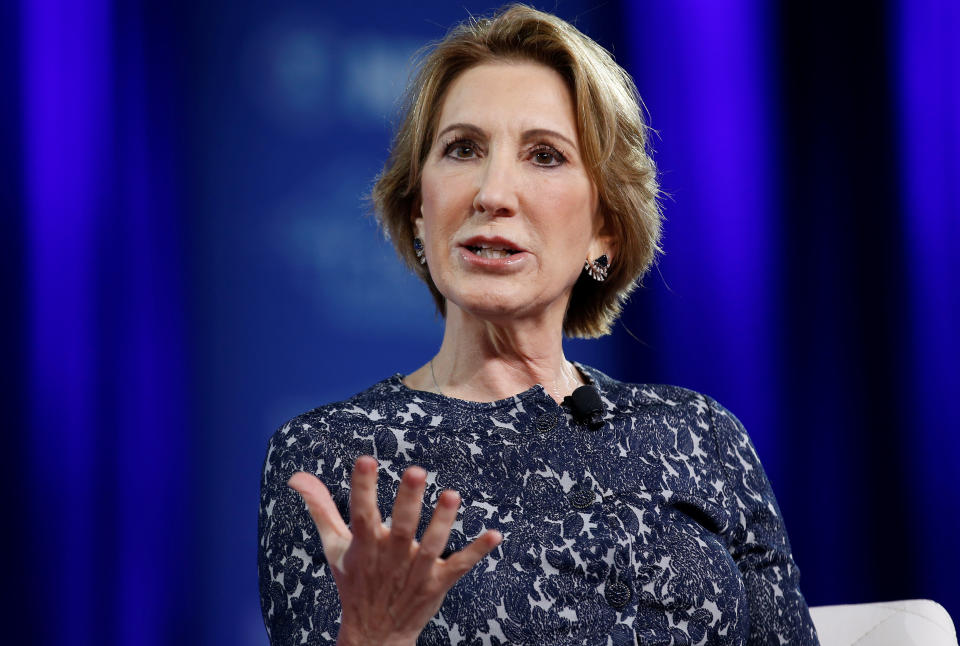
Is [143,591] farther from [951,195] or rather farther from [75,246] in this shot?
Answer: [951,195]

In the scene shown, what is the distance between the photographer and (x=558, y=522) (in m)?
1.35

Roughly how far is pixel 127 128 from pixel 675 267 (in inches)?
54.9

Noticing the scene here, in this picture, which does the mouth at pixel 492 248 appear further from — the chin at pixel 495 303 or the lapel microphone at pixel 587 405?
the lapel microphone at pixel 587 405

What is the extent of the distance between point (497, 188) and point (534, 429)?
13.7 inches

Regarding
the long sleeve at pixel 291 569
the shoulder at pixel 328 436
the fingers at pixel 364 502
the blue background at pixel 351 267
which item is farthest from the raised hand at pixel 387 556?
the blue background at pixel 351 267

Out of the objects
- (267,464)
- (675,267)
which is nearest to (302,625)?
(267,464)

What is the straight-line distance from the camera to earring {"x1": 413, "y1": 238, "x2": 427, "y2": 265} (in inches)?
64.6

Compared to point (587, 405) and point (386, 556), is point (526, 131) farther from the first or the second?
point (386, 556)

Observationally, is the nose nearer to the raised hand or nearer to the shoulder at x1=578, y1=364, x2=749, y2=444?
the shoulder at x1=578, y1=364, x2=749, y2=444

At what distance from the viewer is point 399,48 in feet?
8.30

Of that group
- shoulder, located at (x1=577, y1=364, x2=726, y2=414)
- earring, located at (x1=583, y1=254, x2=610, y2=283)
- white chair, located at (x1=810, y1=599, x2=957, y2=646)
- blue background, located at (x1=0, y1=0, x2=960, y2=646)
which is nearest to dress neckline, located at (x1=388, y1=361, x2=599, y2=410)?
shoulder, located at (x1=577, y1=364, x2=726, y2=414)

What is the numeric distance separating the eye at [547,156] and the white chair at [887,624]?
2.94ft

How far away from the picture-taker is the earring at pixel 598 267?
64.0 inches

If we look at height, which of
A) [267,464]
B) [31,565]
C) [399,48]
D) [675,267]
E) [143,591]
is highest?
[399,48]
